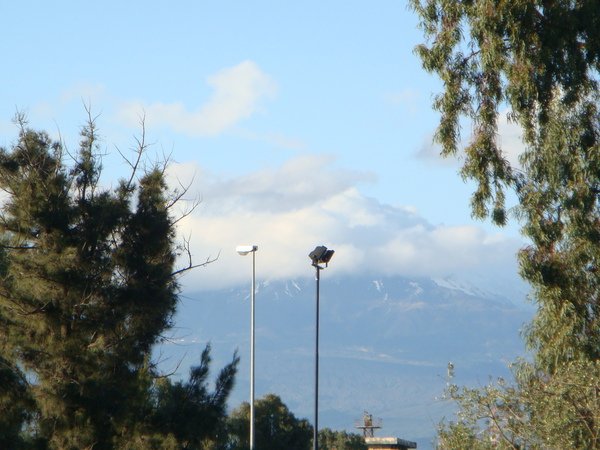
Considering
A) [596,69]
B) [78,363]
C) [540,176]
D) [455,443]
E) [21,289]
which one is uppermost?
[596,69]

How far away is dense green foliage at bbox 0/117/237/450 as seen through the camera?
23719mm

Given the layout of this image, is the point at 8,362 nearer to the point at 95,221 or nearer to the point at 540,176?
the point at 95,221

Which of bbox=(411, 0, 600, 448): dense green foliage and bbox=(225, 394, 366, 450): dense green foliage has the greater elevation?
bbox=(411, 0, 600, 448): dense green foliage

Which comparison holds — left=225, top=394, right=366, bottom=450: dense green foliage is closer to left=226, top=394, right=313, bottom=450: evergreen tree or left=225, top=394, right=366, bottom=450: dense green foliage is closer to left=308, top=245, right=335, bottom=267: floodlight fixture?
left=226, top=394, right=313, bottom=450: evergreen tree

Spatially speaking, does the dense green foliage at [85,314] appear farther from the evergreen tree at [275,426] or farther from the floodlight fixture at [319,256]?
the evergreen tree at [275,426]

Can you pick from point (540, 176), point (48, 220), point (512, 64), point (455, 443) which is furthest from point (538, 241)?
point (48, 220)

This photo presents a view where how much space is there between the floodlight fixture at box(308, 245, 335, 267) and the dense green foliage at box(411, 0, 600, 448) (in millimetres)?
3604

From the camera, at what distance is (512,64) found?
2528cm

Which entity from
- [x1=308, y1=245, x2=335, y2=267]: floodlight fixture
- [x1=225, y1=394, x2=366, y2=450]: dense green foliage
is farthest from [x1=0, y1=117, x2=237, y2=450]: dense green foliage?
[x1=225, y1=394, x2=366, y2=450]: dense green foliage

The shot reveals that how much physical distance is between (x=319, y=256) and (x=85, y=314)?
556 centimetres

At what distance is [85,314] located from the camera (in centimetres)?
2448

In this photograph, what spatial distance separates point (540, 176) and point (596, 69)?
2576 mm

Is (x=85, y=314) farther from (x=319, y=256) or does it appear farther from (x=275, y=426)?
(x=275, y=426)

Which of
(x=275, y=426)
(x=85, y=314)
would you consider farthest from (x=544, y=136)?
(x=275, y=426)
